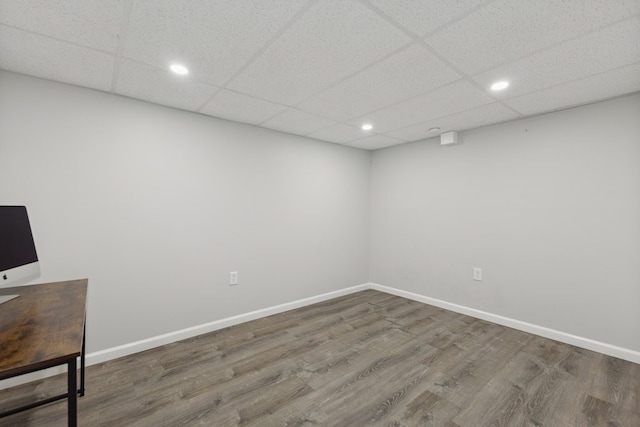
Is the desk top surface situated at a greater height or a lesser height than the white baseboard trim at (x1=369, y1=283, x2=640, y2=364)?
greater

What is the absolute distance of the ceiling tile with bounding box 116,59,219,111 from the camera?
201 cm

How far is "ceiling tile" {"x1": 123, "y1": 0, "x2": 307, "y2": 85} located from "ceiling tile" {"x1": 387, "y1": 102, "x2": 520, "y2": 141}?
2160mm

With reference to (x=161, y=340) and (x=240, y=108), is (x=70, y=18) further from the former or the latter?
(x=161, y=340)

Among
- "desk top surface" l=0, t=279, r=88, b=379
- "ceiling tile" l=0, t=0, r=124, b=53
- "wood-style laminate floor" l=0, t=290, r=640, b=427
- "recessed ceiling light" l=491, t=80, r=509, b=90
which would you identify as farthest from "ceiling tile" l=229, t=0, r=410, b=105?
"wood-style laminate floor" l=0, t=290, r=640, b=427

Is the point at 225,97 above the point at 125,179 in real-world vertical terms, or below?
above

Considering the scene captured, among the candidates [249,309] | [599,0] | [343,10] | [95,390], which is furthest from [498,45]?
[95,390]

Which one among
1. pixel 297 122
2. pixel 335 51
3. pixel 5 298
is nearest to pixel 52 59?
pixel 5 298

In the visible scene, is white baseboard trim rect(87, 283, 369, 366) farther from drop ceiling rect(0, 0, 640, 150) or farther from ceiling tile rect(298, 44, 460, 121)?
ceiling tile rect(298, 44, 460, 121)

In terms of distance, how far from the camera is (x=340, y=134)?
3.62 meters

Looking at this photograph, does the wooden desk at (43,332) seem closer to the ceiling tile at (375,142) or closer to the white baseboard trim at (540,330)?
the ceiling tile at (375,142)

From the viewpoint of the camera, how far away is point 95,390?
Result: 1.94 metres

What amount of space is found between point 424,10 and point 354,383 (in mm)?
2429

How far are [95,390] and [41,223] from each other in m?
1.31

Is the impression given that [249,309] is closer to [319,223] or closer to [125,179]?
[319,223]
